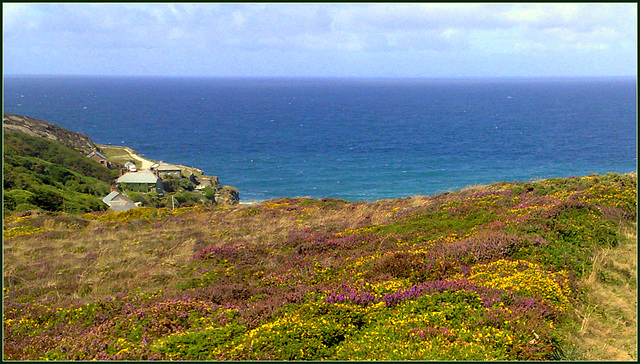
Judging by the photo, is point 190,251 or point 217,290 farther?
point 190,251

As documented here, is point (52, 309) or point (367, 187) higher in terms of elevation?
point (52, 309)

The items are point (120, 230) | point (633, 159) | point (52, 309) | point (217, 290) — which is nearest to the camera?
point (52, 309)

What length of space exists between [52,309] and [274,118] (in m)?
186

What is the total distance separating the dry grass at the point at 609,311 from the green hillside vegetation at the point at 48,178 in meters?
38.3

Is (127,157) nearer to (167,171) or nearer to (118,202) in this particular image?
(167,171)

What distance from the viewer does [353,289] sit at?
1106cm

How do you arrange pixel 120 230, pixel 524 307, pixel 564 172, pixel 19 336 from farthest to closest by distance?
1. pixel 564 172
2. pixel 120 230
3. pixel 19 336
4. pixel 524 307

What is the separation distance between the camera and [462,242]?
14.5 metres

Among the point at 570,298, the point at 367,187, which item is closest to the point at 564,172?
the point at 367,187

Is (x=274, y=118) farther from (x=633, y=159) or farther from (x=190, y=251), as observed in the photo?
(x=190, y=251)

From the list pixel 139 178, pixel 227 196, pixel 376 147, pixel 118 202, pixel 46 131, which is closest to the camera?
pixel 118 202

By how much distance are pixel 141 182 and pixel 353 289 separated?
224 ft

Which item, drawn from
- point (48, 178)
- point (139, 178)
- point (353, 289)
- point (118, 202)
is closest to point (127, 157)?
point (139, 178)

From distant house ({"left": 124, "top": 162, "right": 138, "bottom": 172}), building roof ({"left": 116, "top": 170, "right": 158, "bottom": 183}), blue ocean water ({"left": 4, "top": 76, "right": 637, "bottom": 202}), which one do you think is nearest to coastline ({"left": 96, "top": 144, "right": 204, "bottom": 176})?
distant house ({"left": 124, "top": 162, "right": 138, "bottom": 172})
